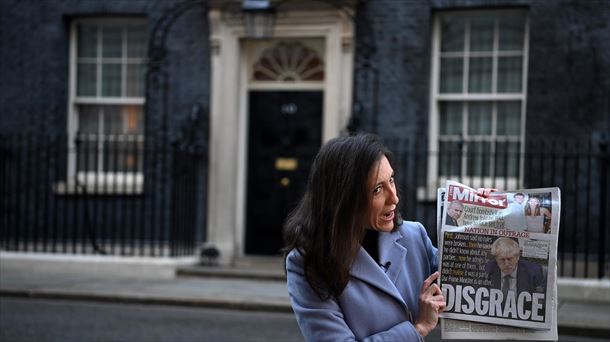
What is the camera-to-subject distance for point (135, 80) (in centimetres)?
1359

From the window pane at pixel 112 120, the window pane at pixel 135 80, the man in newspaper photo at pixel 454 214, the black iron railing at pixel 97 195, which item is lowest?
the black iron railing at pixel 97 195

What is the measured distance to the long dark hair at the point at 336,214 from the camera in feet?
8.16

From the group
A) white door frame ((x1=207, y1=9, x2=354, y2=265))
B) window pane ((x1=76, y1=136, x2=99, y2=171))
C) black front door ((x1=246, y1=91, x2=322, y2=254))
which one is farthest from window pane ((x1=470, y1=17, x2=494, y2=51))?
window pane ((x1=76, y1=136, x2=99, y2=171))

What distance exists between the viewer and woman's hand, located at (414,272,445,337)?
2541mm

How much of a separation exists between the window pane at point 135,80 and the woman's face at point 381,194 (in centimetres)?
1135

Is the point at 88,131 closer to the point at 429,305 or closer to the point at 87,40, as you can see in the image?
the point at 87,40

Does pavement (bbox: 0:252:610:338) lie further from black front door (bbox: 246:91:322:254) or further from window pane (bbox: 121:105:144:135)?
window pane (bbox: 121:105:144:135)

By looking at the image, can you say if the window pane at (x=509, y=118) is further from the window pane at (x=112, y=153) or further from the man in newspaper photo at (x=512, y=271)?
the man in newspaper photo at (x=512, y=271)

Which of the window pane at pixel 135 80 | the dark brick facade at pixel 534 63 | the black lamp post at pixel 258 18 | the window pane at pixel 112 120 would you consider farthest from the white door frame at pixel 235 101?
the window pane at pixel 112 120

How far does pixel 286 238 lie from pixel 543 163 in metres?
9.37

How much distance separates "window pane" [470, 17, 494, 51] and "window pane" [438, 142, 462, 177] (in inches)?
53.0

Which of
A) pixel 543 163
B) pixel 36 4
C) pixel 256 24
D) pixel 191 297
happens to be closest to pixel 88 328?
pixel 191 297

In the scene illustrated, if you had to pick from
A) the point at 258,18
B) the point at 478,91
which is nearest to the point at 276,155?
the point at 258,18

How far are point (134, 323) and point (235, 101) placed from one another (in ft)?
15.8
